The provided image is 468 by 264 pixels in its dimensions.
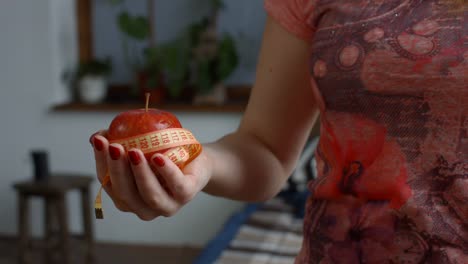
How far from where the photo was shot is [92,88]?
10.9ft

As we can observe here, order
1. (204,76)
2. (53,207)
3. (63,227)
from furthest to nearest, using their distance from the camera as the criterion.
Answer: (53,207)
(204,76)
(63,227)

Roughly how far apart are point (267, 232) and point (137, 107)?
124 cm

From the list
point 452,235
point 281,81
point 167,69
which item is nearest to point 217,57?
point 167,69

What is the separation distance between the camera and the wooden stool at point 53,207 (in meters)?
2.84

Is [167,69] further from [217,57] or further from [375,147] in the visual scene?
[375,147]

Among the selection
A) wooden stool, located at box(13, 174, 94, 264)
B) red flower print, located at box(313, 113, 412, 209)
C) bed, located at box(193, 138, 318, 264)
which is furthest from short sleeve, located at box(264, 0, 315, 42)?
wooden stool, located at box(13, 174, 94, 264)

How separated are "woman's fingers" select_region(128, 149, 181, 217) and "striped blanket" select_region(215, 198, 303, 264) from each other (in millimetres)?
1412

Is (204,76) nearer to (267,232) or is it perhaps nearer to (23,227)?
(267,232)

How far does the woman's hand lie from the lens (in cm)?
54

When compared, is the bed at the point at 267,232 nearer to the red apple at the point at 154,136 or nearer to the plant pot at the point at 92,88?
the plant pot at the point at 92,88

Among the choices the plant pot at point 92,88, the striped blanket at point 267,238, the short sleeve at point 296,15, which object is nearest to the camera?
the short sleeve at point 296,15

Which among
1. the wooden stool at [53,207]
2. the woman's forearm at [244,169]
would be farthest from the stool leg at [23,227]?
the woman's forearm at [244,169]


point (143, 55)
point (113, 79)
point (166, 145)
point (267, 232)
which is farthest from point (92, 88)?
point (166, 145)

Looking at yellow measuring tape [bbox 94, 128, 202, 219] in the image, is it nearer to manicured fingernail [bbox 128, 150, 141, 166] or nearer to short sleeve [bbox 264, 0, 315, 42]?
manicured fingernail [bbox 128, 150, 141, 166]
